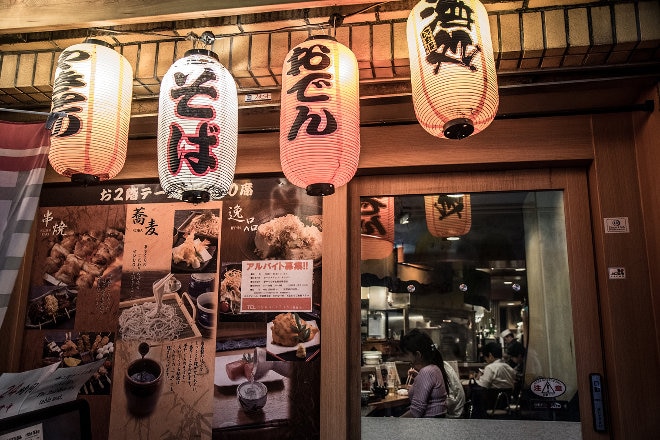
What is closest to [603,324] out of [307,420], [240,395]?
[307,420]

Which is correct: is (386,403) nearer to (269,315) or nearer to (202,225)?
(269,315)

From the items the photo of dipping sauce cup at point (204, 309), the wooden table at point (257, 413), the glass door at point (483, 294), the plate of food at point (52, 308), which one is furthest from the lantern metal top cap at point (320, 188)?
the plate of food at point (52, 308)

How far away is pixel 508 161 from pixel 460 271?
1069mm

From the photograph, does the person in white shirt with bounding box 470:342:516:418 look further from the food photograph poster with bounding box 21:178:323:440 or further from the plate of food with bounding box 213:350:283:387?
the plate of food with bounding box 213:350:283:387

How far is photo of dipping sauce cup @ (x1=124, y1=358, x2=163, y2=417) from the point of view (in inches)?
190

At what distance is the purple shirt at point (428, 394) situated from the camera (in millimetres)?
4473

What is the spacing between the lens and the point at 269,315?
188 inches

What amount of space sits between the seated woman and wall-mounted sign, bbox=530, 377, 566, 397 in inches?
28.8

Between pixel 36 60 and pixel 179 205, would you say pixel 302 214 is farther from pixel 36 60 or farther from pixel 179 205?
pixel 36 60

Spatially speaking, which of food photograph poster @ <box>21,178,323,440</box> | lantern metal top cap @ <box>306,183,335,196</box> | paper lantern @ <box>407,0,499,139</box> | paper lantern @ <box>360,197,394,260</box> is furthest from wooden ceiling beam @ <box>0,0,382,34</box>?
paper lantern @ <box>360,197,394,260</box>

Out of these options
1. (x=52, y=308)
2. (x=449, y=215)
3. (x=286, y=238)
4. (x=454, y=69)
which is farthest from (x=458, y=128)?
(x=52, y=308)

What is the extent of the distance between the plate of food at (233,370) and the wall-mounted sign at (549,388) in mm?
2296

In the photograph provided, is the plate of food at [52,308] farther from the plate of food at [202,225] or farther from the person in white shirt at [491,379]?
the person in white shirt at [491,379]

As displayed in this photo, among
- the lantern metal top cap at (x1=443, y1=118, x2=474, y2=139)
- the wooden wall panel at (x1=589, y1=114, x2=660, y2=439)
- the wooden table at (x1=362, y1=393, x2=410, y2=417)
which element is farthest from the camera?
the wooden table at (x1=362, y1=393, x2=410, y2=417)
